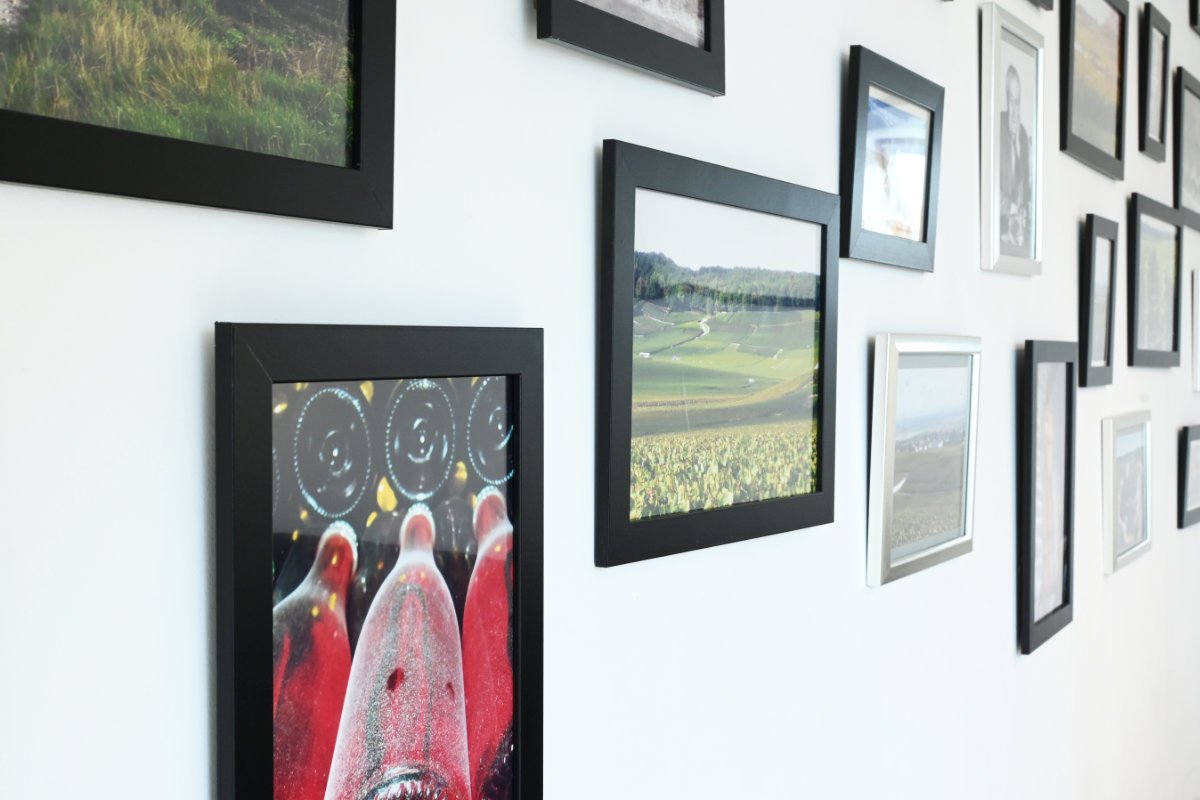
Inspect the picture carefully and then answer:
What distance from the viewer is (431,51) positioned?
2.20 feet

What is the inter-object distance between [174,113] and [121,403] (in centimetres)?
15

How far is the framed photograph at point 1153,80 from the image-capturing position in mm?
2250

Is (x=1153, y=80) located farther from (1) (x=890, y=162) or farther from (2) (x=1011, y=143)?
(1) (x=890, y=162)

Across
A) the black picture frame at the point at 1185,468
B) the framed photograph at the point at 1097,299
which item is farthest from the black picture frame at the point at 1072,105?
Answer: the black picture frame at the point at 1185,468

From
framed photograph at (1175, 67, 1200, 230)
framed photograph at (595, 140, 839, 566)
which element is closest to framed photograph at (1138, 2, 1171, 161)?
framed photograph at (1175, 67, 1200, 230)

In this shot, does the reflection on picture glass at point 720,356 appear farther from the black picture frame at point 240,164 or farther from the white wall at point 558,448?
the black picture frame at point 240,164

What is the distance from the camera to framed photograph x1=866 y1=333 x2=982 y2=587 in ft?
3.99

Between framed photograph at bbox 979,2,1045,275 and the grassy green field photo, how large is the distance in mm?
1177

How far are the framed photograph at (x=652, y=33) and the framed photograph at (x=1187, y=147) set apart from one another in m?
2.11

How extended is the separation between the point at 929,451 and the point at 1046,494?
0.53 metres

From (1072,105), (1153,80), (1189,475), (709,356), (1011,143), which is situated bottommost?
(1189,475)

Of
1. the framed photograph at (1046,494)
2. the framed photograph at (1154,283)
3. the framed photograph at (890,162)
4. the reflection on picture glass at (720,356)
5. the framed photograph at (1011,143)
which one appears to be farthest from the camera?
the framed photograph at (1154,283)

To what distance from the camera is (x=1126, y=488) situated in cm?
216

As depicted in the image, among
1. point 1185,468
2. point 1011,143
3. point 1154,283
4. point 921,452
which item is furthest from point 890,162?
point 1185,468
